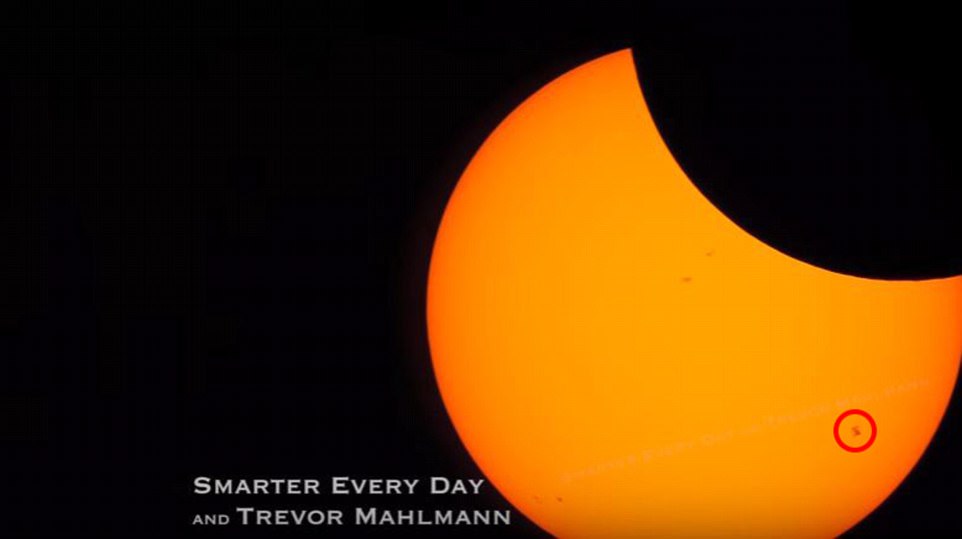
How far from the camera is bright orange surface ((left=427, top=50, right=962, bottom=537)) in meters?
1.94

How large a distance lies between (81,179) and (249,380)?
554 millimetres

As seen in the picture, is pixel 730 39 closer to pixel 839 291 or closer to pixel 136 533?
pixel 839 291

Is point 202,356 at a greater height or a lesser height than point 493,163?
lesser

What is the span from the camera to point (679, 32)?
6.98ft

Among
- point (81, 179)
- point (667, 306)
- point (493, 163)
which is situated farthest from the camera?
point (81, 179)

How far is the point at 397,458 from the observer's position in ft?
7.20

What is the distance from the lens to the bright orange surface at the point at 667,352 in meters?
1.94

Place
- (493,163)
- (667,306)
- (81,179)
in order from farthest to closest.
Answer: (81,179)
(493,163)
(667,306)

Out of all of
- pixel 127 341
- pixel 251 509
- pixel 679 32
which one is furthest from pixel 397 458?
pixel 679 32

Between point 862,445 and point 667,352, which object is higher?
point 667,352

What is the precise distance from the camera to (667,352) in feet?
6.36

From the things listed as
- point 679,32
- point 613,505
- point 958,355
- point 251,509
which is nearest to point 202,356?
point 251,509

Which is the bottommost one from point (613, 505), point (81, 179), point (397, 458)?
point (613, 505)

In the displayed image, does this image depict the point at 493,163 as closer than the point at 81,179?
Yes
